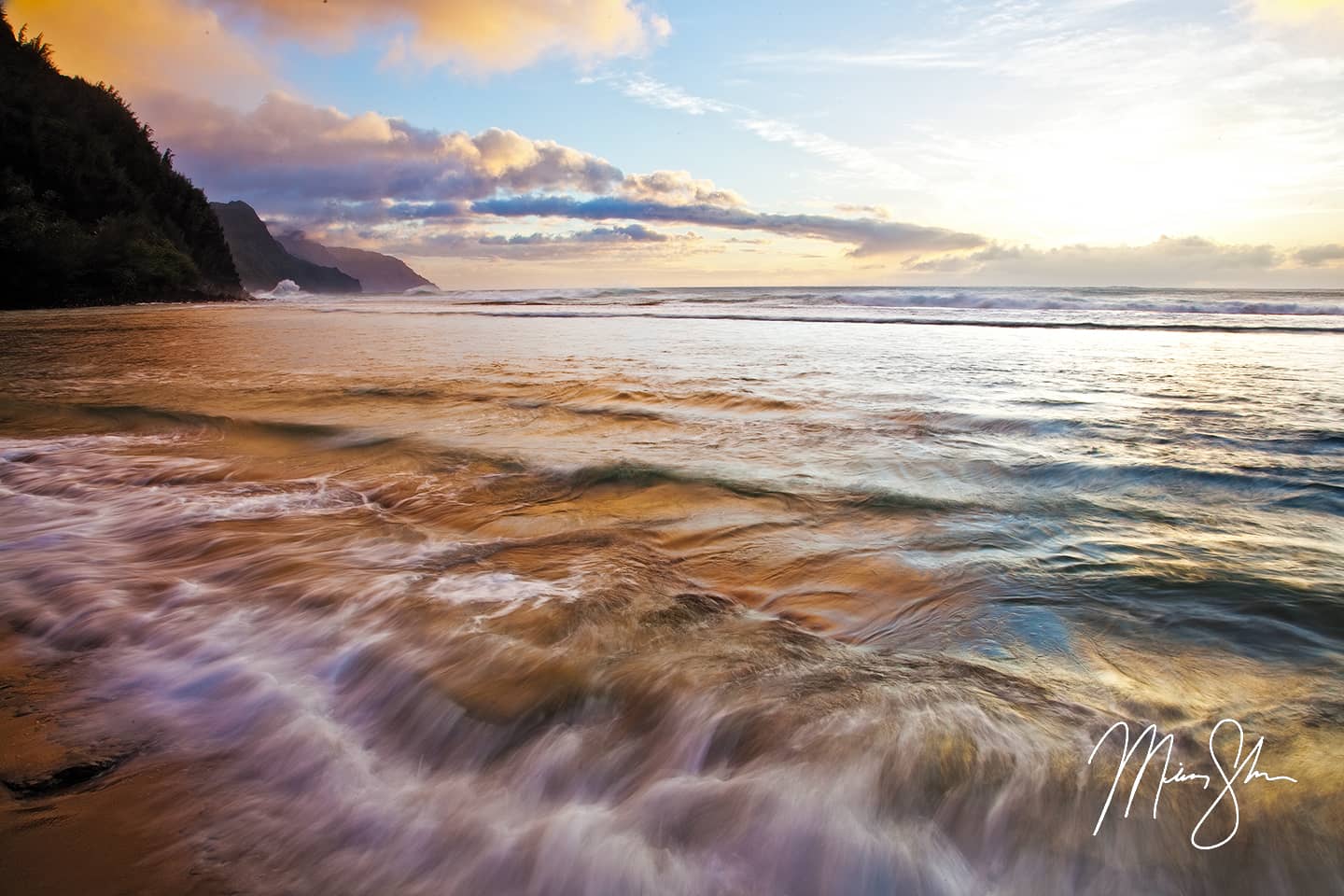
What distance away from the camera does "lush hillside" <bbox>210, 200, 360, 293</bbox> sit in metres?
129

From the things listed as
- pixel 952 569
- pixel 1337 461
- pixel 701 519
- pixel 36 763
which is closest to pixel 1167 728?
pixel 952 569

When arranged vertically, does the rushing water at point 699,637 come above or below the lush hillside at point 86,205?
below

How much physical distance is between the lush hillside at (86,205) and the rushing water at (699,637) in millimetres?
36526

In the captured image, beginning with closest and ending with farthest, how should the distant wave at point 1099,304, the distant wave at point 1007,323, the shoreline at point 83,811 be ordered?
the shoreline at point 83,811
the distant wave at point 1007,323
the distant wave at point 1099,304

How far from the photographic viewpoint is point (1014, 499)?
3.79m

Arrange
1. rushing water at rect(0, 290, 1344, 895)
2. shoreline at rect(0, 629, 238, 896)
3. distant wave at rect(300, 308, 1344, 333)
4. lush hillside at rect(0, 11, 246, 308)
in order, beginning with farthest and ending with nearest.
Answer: lush hillside at rect(0, 11, 246, 308) → distant wave at rect(300, 308, 1344, 333) → rushing water at rect(0, 290, 1344, 895) → shoreline at rect(0, 629, 238, 896)

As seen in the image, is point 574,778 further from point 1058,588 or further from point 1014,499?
point 1014,499

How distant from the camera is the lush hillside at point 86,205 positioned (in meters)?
31.9
